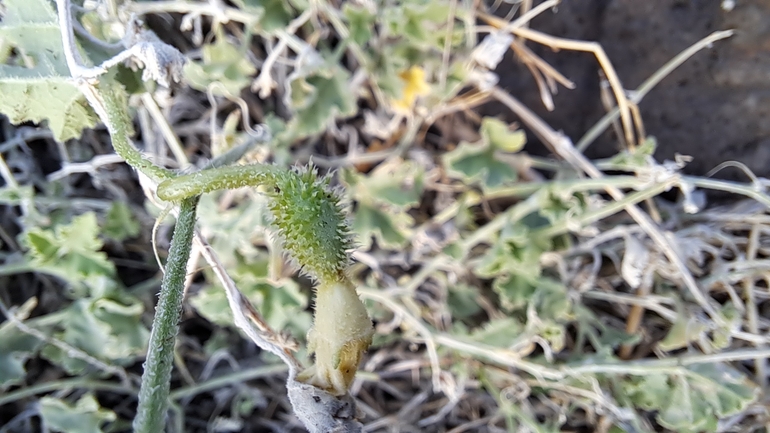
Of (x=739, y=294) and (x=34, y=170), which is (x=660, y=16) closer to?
(x=739, y=294)

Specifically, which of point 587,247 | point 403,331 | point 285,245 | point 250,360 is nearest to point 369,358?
point 403,331

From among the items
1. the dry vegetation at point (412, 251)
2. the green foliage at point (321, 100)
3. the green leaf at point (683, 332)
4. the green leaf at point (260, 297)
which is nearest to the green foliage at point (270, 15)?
the dry vegetation at point (412, 251)

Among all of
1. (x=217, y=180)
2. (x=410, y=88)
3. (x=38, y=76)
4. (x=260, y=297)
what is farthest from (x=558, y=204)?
(x=38, y=76)

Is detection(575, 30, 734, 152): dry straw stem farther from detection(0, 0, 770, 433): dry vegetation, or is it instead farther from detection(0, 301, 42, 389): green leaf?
detection(0, 301, 42, 389): green leaf


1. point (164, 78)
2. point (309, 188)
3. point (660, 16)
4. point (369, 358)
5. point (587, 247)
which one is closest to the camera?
point (309, 188)

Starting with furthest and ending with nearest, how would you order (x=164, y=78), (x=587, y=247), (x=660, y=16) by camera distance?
(x=587, y=247), (x=660, y=16), (x=164, y=78)

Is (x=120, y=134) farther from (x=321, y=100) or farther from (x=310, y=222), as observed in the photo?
(x=321, y=100)

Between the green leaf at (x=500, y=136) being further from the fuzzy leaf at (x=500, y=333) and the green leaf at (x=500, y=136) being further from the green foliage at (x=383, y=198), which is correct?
the fuzzy leaf at (x=500, y=333)
